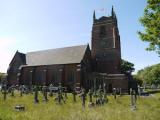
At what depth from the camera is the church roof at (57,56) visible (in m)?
56.2

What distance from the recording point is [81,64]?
5316 centimetres

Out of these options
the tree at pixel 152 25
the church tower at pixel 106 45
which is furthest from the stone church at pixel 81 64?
the tree at pixel 152 25

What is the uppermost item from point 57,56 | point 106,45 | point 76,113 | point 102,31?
point 102,31

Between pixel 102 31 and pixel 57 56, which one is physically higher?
pixel 102 31

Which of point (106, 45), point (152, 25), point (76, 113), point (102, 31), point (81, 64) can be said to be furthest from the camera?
point (102, 31)

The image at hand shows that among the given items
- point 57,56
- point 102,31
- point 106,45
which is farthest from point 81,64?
point 102,31

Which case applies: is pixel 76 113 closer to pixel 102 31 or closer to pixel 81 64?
pixel 81 64

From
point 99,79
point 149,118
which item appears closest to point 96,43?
point 99,79

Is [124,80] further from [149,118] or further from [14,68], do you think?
[149,118]

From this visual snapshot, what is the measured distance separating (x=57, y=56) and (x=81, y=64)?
31.3ft

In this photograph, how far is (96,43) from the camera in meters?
61.6

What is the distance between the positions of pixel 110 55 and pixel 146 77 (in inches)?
1979

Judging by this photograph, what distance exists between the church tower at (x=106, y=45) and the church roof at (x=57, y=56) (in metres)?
5.36

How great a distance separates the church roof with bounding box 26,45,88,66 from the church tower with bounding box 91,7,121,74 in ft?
17.6
